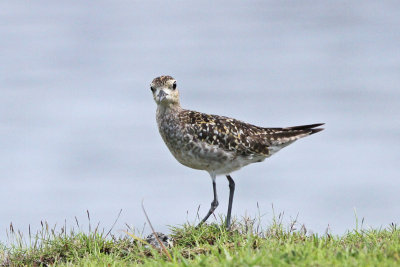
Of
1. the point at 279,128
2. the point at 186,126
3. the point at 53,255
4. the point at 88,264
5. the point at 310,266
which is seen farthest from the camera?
the point at 279,128

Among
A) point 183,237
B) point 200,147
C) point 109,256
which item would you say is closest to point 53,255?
point 109,256

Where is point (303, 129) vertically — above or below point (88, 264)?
above

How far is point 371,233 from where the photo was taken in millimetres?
9797

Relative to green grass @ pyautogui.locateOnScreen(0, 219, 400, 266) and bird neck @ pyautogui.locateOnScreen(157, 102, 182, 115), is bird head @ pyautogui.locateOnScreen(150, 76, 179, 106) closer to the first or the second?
bird neck @ pyautogui.locateOnScreen(157, 102, 182, 115)

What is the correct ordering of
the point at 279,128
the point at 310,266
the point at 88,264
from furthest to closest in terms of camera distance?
1. the point at 279,128
2. the point at 88,264
3. the point at 310,266

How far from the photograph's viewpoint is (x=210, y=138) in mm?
10906

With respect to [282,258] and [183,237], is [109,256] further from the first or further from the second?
[282,258]

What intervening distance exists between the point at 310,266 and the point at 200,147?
4.66m

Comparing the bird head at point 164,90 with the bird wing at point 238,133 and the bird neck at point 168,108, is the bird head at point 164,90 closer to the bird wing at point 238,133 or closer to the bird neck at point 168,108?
the bird neck at point 168,108

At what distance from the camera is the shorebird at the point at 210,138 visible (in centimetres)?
1088

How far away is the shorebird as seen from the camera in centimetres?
1088

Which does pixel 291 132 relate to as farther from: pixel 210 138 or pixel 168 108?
pixel 168 108

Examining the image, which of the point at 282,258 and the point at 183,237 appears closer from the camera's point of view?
the point at 282,258

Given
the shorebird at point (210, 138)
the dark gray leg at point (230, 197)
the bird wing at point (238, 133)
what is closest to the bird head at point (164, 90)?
the shorebird at point (210, 138)
